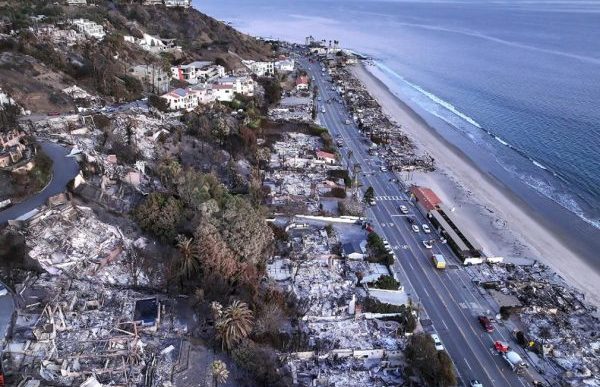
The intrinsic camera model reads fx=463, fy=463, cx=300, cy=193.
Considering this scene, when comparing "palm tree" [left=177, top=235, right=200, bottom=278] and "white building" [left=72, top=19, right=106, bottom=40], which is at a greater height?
"white building" [left=72, top=19, right=106, bottom=40]

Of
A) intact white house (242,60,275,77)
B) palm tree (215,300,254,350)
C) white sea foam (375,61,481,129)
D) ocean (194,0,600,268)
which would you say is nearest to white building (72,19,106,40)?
intact white house (242,60,275,77)

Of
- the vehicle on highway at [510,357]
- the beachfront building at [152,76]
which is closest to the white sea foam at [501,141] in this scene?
the vehicle on highway at [510,357]

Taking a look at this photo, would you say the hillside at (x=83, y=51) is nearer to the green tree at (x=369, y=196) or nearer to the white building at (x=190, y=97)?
the white building at (x=190, y=97)

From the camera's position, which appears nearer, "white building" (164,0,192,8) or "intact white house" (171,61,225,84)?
"intact white house" (171,61,225,84)

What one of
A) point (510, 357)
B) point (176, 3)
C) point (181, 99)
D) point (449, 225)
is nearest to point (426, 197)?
point (449, 225)

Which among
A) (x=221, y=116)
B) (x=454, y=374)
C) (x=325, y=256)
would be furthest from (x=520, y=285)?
(x=221, y=116)

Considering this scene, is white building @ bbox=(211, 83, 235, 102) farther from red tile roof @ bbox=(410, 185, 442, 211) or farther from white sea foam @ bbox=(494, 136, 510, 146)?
white sea foam @ bbox=(494, 136, 510, 146)

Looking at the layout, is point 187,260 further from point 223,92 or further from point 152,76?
point 152,76
